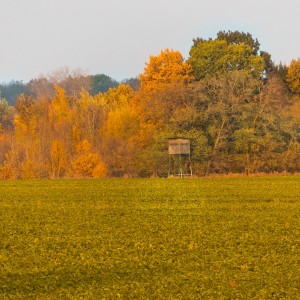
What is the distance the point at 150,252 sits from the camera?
855cm

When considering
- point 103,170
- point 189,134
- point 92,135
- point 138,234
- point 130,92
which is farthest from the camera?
point 130,92

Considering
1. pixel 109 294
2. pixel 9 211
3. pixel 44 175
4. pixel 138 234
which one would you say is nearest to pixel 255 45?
pixel 44 175

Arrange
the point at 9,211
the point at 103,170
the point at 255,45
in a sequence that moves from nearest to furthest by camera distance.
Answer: the point at 9,211 < the point at 103,170 < the point at 255,45

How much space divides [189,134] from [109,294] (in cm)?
3166

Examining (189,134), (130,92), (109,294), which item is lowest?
(109,294)

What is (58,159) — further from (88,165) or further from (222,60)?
(222,60)

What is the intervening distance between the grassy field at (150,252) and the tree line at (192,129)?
22.8m

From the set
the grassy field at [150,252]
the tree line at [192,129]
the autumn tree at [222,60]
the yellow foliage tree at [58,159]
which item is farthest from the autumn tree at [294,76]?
the grassy field at [150,252]

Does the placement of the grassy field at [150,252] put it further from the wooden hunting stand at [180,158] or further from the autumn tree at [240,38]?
the autumn tree at [240,38]

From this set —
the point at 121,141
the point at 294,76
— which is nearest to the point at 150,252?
the point at 121,141

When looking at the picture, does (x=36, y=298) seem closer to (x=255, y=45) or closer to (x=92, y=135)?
(x=92, y=135)

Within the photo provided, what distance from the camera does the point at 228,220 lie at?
Answer: 12664mm

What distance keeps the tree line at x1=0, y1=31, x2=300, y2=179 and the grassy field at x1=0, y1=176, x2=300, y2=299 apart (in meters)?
22.8

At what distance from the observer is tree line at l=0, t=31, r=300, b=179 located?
38.8 meters
